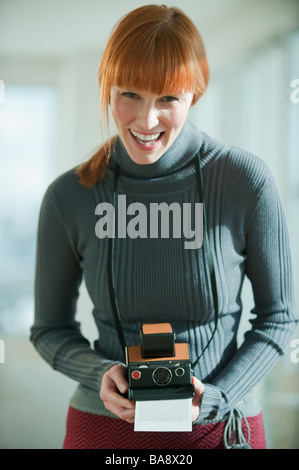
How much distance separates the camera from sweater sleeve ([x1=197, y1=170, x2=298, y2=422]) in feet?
2.88

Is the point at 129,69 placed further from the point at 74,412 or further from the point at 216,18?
the point at 216,18

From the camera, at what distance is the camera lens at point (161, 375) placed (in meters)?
0.77

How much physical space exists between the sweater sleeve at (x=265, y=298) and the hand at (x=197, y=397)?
0.05 m

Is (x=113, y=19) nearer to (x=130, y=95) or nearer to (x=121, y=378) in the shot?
(x=130, y=95)

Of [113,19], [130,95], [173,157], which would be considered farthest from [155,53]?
[113,19]

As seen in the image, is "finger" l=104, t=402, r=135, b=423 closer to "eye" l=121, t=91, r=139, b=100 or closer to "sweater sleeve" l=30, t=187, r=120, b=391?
"sweater sleeve" l=30, t=187, r=120, b=391

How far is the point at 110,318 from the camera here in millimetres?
944

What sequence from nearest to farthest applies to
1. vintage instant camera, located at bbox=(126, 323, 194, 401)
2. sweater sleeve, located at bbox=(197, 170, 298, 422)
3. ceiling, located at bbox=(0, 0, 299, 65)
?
vintage instant camera, located at bbox=(126, 323, 194, 401)
sweater sleeve, located at bbox=(197, 170, 298, 422)
ceiling, located at bbox=(0, 0, 299, 65)

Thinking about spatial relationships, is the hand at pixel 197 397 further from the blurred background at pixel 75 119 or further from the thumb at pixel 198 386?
the blurred background at pixel 75 119

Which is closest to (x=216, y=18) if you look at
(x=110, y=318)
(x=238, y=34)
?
(x=238, y=34)

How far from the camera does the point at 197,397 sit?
822 millimetres

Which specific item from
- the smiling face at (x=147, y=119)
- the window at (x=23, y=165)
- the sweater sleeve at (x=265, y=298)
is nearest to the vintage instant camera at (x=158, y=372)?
the sweater sleeve at (x=265, y=298)

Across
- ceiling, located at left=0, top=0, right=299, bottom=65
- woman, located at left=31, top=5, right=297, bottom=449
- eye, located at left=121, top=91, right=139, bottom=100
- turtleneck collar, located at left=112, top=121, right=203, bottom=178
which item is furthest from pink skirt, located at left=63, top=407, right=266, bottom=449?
ceiling, located at left=0, top=0, right=299, bottom=65

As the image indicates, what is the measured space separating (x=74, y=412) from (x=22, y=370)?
5.45 ft
